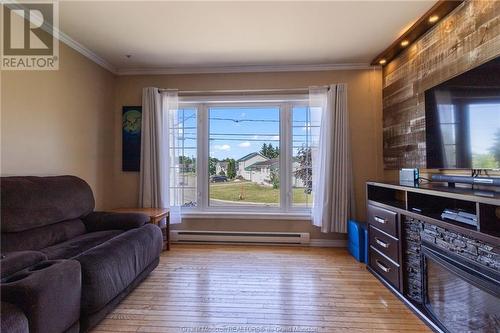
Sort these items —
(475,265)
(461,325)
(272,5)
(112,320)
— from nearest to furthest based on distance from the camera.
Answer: (475,265), (461,325), (112,320), (272,5)

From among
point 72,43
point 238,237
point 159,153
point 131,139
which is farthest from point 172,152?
point 72,43

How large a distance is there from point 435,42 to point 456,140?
1051mm

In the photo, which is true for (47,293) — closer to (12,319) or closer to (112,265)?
(12,319)

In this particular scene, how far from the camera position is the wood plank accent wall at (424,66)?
6.26ft

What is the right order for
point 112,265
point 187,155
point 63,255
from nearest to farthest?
1. point 112,265
2. point 63,255
3. point 187,155

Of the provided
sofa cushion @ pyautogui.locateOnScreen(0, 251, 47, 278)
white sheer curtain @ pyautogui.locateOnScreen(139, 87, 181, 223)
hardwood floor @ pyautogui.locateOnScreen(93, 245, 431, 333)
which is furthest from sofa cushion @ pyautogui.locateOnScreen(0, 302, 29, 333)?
white sheer curtain @ pyautogui.locateOnScreen(139, 87, 181, 223)

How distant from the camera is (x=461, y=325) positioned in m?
1.57

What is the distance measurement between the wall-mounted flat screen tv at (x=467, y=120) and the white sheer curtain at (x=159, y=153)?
297 centimetres

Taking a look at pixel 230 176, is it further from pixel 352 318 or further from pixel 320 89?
pixel 352 318

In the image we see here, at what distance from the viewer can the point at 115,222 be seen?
2.70m

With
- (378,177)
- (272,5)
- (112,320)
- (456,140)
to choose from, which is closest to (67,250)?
(112,320)

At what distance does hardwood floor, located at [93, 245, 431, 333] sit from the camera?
186cm

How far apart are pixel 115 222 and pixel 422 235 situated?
2.72 metres

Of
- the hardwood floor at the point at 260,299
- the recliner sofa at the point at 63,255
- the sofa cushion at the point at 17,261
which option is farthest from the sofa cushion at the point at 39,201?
the hardwood floor at the point at 260,299
